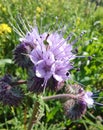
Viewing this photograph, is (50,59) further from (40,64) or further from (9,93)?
(9,93)

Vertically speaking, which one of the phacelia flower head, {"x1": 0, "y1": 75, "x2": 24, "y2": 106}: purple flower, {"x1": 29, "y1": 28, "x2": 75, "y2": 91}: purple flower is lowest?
the phacelia flower head

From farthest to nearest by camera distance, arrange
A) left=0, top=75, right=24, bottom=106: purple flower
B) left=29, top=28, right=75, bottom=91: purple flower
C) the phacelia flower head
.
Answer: the phacelia flower head, left=0, top=75, right=24, bottom=106: purple flower, left=29, top=28, right=75, bottom=91: purple flower

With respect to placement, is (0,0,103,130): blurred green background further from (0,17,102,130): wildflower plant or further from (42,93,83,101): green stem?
(42,93,83,101): green stem

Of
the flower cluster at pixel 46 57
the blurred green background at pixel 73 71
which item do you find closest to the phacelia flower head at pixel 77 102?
the blurred green background at pixel 73 71

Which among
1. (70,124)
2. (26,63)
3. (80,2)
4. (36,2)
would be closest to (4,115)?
(70,124)

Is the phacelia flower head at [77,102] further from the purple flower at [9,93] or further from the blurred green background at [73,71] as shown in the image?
the purple flower at [9,93]

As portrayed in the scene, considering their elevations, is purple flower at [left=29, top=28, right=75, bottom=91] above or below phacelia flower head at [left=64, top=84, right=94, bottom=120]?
above

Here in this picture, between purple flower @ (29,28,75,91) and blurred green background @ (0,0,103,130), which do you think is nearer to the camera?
purple flower @ (29,28,75,91)

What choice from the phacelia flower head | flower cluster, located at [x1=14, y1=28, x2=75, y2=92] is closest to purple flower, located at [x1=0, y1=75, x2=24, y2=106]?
flower cluster, located at [x1=14, y1=28, x2=75, y2=92]
